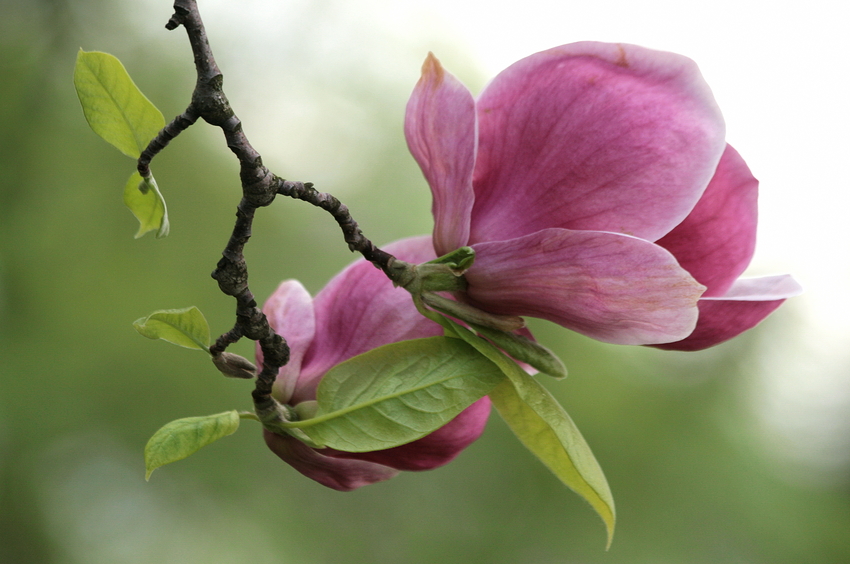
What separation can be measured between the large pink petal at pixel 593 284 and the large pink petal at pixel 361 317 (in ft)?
0.18

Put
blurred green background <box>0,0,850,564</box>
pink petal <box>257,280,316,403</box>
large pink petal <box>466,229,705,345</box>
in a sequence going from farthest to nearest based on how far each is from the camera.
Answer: blurred green background <box>0,0,850,564</box>, pink petal <box>257,280,316,403</box>, large pink petal <box>466,229,705,345</box>

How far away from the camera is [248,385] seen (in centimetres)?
187

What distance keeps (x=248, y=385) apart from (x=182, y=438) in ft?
5.40

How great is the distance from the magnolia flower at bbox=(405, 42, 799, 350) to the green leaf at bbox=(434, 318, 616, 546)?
0.10 ft

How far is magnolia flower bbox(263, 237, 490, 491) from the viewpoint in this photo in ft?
1.15

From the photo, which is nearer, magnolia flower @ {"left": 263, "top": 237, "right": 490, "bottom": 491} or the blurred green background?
magnolia flower @ {"left": 263, "top": 237, "right": 490, "bottom": 491}

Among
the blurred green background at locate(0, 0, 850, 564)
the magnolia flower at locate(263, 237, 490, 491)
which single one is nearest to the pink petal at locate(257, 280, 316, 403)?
the magnolia flower at locate(263, 237, 490, 491)

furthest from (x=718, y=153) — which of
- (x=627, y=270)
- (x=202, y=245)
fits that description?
(x=202, y=245)

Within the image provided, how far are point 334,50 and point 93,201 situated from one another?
979 mm

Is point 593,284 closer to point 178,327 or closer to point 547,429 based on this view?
point 547,429

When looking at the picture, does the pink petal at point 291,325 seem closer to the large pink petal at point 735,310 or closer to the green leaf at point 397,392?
the green leaf at point 397,392

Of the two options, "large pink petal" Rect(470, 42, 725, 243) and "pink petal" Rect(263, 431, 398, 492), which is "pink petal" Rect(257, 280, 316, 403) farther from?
"large pink petal" Rect(470, 42, 725, 243)

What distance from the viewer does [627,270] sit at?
0.86 feet

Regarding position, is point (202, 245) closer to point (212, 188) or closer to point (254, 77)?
point (212, 188)
